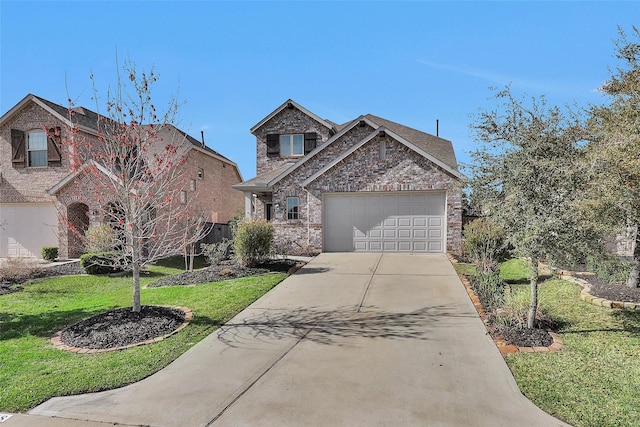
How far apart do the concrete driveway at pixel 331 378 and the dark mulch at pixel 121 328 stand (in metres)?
1.05

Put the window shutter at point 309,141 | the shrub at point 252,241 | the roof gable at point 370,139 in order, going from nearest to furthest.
→ the shrub at point 252,241, the roof gable at point 370,139, the window shutter at point 309,141

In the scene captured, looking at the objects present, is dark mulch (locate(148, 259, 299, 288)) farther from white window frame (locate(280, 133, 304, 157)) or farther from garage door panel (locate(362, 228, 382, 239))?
white window frame (locate(280, 133, 304, 157))

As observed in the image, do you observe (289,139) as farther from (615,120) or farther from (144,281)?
(615,120)

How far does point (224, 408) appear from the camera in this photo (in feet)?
12.9

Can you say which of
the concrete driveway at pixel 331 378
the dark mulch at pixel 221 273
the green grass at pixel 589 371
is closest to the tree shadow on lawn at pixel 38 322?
the dark mulch at pixel 221 273

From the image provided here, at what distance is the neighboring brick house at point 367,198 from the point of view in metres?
14.3

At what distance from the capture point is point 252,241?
1151 cm

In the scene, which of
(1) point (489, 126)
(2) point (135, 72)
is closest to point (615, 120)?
(1) point (489, 126)

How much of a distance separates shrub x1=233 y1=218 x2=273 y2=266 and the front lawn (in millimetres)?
7844

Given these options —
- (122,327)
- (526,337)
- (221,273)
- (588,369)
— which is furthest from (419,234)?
(122,327)

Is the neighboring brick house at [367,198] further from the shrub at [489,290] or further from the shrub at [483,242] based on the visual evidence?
the shrub at [489,290]

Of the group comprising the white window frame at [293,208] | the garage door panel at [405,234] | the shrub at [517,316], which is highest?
the white window frame at [293,208]

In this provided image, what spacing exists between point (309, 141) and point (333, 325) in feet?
45.3

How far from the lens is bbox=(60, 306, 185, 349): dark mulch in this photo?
603cm
